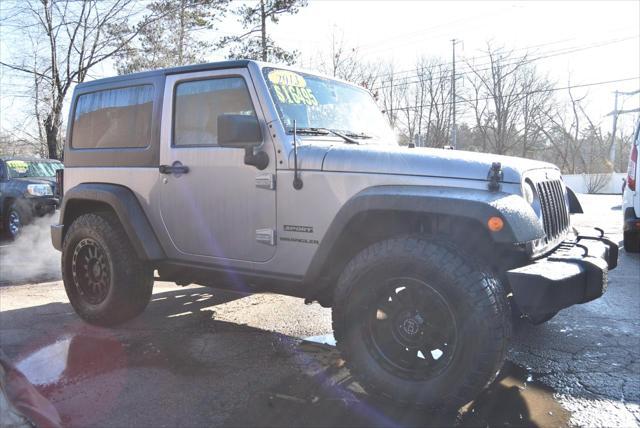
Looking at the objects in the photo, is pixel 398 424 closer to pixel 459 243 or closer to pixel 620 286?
pixel 459 243

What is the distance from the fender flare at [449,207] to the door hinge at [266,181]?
0.55 meters

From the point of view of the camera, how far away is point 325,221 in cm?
325

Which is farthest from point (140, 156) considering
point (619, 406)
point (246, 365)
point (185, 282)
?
point (619, 406)

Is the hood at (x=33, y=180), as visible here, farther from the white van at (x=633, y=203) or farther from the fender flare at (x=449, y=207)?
the white van at (x=633, y=203)

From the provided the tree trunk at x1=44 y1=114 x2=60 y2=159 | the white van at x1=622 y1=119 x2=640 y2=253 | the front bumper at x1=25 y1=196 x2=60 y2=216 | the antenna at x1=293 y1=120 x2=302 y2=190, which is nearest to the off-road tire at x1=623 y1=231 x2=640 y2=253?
the white van at x1=622 y1=119 x2=640 y2=253

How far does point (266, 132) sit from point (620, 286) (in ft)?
15.7

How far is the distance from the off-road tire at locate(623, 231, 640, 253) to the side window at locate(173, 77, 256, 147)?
681 centimetres

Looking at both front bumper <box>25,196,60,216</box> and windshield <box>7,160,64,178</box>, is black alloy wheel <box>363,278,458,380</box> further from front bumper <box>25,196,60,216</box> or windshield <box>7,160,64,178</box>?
windshield <box>7,160,64,178</box>

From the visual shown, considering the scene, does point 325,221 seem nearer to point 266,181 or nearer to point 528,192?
point 266,181

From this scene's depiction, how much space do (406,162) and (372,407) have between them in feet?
4.83

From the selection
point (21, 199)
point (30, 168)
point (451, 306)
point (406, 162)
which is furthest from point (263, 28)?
point (451, 306)

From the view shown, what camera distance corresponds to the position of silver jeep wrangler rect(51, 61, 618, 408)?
2.77 metres

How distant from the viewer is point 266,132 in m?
3.48

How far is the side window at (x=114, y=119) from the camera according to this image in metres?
4.26
